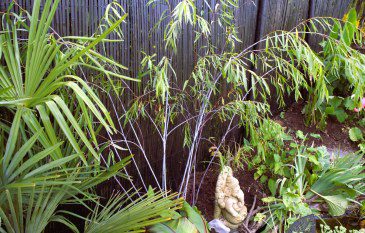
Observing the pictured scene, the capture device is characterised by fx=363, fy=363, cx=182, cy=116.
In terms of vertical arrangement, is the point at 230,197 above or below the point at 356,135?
below

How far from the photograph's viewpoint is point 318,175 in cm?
312

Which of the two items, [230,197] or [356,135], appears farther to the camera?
[356,135]

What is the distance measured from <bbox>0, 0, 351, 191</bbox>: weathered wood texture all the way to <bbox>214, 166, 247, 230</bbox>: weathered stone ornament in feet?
1.81

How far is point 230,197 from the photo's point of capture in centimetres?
266

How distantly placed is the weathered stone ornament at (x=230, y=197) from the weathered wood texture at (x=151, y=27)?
55 cm

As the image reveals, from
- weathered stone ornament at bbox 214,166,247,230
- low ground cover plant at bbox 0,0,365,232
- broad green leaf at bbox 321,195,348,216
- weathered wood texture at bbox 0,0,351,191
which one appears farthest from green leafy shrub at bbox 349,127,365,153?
weathered stone ornament at bbox 214,166,247,230

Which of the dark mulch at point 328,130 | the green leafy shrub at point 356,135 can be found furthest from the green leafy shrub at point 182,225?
the green leafy shrub at point 356,135

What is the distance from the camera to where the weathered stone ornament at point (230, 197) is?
2.62m

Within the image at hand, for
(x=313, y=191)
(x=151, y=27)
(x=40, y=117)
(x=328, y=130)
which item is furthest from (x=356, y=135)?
(x=40, y=117)

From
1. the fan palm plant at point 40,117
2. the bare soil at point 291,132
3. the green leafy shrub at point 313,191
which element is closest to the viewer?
the fan palm plant at point 40,117

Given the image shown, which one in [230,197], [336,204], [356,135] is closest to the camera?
[230,197]

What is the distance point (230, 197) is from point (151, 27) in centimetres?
134

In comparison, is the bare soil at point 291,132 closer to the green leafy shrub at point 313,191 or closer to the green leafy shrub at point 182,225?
the green leafy shrub at point 313,191

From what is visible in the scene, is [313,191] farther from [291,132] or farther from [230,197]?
Answer: [291,132]
